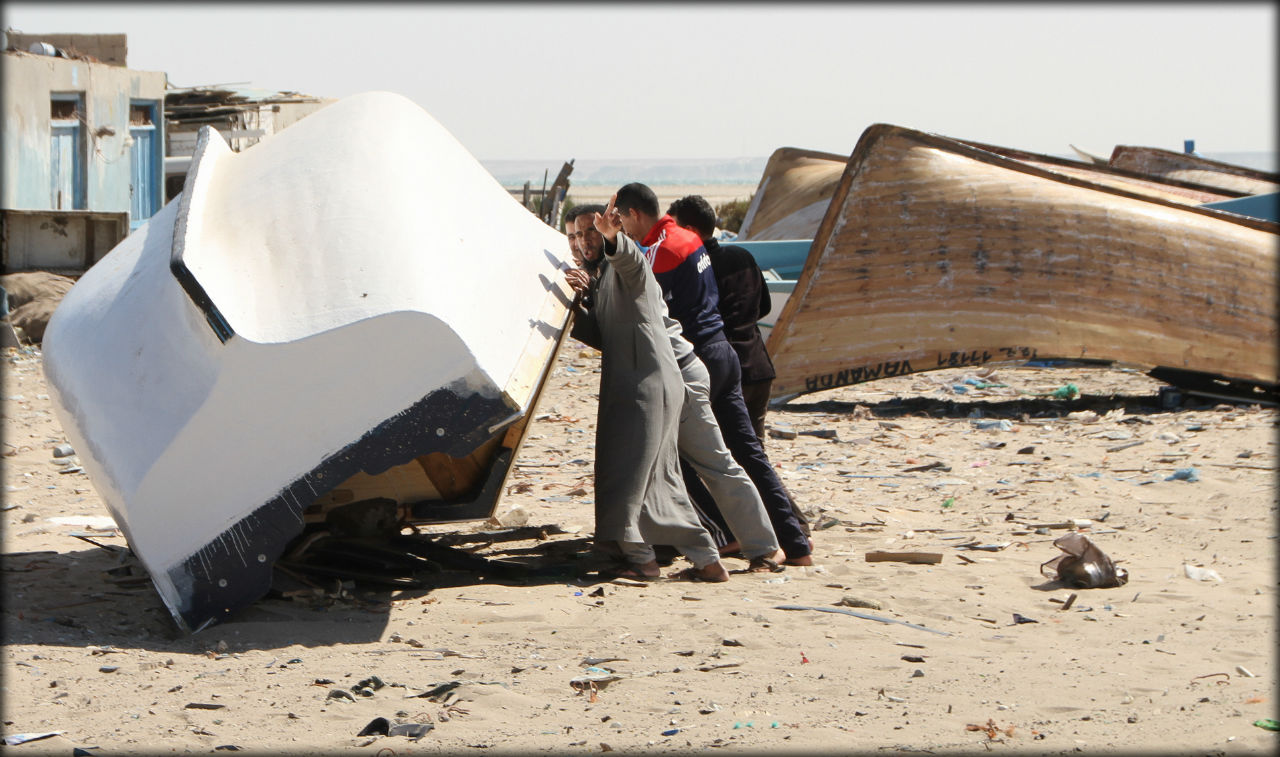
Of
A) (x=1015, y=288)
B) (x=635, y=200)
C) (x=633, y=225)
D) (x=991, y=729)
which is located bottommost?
(x=991, y=729)

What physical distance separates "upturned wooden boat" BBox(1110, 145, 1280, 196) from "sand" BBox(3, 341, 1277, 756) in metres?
9.74

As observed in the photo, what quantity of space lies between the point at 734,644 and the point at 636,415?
1050 millimetres

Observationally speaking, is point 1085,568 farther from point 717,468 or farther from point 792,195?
point 792,195

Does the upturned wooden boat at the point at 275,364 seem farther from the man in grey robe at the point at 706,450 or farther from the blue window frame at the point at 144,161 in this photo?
the blue window frame at the point at 144,161

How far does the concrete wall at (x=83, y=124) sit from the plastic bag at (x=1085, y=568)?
11.8 metres

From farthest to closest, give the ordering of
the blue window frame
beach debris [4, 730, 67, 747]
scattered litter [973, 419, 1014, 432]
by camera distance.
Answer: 1. the blue window frame
2. scattered litter [973, 419, 1014, 432]
3. beach debris [4, 730, 67, 747]

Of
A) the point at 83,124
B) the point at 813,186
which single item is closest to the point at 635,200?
the point at 83,124

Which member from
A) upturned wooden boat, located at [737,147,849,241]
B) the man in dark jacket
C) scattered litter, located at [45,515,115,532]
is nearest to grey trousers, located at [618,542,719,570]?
the man in dark jacket

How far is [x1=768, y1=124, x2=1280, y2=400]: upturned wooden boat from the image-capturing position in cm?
923

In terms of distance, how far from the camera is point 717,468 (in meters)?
4.96

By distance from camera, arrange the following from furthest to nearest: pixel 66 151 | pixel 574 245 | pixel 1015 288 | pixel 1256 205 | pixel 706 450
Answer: pixel 66 151 → pixel 1256 205 → pixel 1015 288 → pixel 574 245 → pixel 706 450

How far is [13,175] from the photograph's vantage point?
12891mm

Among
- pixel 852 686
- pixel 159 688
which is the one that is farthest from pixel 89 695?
pixel 852 686

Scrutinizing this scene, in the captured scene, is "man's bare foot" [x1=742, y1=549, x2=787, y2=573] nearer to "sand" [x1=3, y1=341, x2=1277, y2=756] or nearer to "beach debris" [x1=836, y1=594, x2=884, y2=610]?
"sand" [x1=3, y1=341, x2=1277, y2=756]
